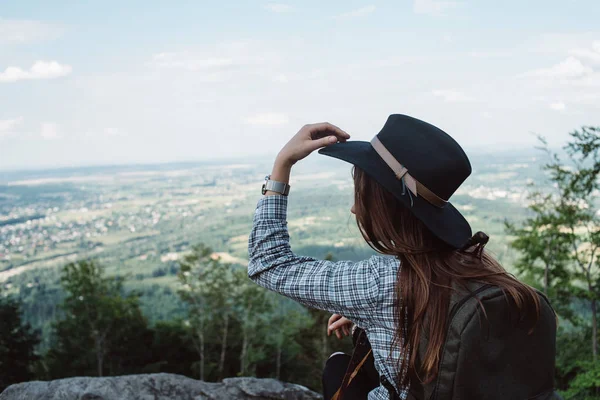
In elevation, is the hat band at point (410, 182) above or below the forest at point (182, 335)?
above

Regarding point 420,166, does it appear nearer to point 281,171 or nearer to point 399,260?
point 399,260

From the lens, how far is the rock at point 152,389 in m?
3.23

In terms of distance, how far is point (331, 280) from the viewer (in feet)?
4.31

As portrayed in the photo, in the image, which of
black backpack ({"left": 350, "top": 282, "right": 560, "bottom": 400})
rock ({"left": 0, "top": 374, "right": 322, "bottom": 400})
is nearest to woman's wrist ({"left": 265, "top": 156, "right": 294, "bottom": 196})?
black backpack ({"left": 350, "top": 282, "right": 560, "bottom": 400})

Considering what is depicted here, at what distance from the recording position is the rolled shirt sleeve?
4.29 ft

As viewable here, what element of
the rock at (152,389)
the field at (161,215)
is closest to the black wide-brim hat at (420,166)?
the field at (161,215)

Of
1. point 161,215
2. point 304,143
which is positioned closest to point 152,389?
point 304,143

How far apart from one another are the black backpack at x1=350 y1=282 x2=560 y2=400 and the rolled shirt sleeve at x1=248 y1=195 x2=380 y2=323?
206 millimetres

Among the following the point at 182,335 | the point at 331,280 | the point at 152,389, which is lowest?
the point at 182,335

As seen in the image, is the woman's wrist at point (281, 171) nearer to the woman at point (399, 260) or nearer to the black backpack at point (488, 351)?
the woman at point (399, 260)

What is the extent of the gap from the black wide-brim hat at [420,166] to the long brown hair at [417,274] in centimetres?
4

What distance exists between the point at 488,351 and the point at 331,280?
0.45m

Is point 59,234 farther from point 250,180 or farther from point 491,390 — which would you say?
point 491,390

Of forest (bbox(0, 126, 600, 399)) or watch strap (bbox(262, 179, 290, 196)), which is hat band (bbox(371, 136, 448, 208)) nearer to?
watch strap (bbox(262, 179, 290, 196))
